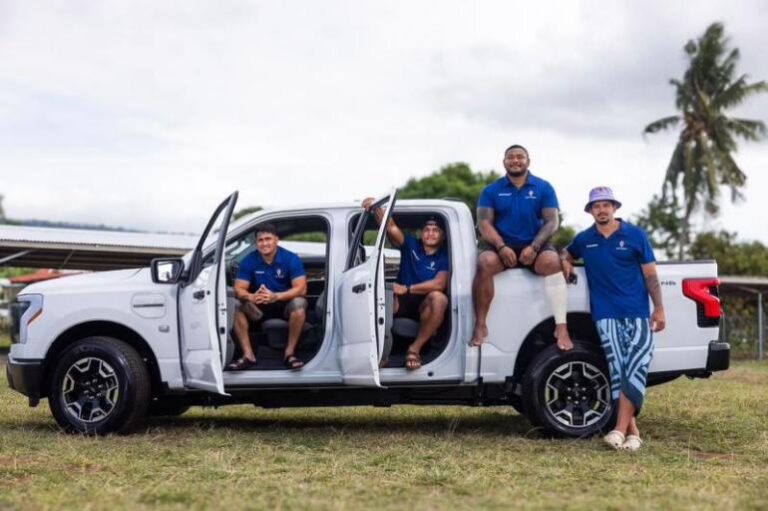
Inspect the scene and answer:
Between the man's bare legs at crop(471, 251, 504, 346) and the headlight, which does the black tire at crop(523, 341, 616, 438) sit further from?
the headlight

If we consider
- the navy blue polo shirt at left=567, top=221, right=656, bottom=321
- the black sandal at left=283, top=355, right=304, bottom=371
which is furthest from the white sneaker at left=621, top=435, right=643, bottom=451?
the black sandal at left=283, top=355, right=304, bottom=371

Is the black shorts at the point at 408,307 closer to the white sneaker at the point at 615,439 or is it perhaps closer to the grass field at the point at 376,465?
the grass field at the point at 376,465

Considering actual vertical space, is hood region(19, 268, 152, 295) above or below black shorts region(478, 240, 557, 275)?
below

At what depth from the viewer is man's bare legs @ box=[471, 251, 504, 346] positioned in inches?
281

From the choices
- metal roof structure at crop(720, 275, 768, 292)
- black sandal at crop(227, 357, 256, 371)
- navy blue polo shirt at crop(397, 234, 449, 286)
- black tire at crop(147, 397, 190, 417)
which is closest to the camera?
black sandal at crop(227, 357, 256, 371)

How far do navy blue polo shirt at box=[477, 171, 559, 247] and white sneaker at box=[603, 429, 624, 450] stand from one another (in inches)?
59.6

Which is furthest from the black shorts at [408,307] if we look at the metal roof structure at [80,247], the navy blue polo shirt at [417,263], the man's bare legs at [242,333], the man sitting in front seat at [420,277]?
the metal roof structure at [80,247]

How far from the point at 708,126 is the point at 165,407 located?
34.3 metres

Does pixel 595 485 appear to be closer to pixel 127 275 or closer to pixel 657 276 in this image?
pixel 657 276

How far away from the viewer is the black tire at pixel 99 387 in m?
7.20

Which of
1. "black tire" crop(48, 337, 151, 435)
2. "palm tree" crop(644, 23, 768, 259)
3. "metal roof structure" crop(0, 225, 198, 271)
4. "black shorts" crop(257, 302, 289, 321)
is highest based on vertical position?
"palm tree" crop(644, 23, 768, 259)

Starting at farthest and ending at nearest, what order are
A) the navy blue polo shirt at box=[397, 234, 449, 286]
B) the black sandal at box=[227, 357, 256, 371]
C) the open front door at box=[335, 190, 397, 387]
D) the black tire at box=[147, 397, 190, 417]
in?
the black tire at box=[147, 397, 190, 417]
the navy blue polo shirt at box=[397, 234, 449, 286]
the black sandal at box=[227, 357, 256, 371]
the open front door at box=[335, 190, 397, 387]

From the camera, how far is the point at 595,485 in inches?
212

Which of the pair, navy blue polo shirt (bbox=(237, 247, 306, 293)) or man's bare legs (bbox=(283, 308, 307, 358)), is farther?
navy blue polo shirt (bbox=(237, 247, 306, 293))
